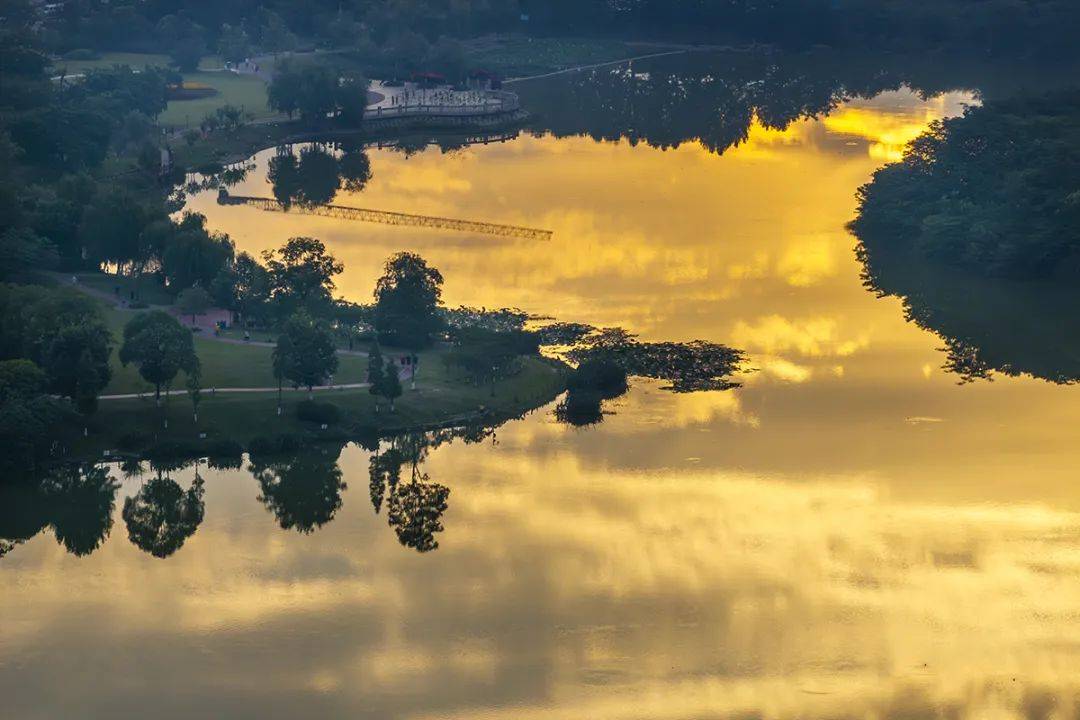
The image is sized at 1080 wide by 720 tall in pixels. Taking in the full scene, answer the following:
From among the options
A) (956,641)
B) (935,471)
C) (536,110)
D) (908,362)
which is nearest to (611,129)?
(536,110)

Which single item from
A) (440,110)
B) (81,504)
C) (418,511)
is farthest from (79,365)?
(440,110)

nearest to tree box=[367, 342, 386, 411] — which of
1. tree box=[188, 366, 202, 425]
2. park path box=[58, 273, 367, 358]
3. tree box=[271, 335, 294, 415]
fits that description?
tree box=[271, 335, 294, 415]

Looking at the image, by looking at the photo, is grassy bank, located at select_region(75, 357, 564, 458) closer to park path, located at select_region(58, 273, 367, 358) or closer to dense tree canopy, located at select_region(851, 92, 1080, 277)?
park path, located at select_region(58, 273, 367, 358)

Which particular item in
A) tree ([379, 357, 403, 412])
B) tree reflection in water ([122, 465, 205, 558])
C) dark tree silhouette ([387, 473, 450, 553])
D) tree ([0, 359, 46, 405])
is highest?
tree ([0, 359, 46, 405])

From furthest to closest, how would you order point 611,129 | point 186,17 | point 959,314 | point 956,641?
point 186,17, point 611,129, point 959,314, point 956,641

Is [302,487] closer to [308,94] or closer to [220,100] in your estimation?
[308,94]

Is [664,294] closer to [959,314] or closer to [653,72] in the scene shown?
[959,314]

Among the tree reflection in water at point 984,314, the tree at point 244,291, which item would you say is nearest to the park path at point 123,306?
the tree at point 244,291
